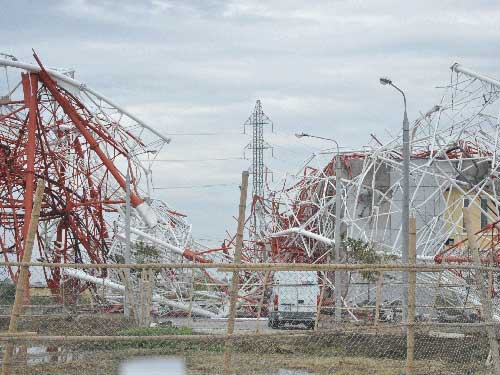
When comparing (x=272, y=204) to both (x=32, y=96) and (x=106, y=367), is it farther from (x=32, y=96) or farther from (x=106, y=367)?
(x=106, y=367)

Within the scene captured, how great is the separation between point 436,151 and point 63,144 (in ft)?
51.4

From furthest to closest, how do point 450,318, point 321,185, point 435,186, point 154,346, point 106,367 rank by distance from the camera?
point 321,185
point 435,186
point 450,318
point 154,346
point 106,367

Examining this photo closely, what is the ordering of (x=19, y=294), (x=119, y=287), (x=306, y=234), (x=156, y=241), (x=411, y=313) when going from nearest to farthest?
1. (x=19, y=294)
2. (x=411, y=313)
3. (x=119, y=287)
4. (x=156, y=241)
5. (x=306, y=234)

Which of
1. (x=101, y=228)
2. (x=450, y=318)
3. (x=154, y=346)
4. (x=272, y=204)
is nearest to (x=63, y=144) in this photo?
(x=101, y=228)

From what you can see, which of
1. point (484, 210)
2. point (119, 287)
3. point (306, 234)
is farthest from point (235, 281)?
point (306, 234)

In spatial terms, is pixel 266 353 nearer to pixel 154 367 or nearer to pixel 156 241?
pixel 154 367

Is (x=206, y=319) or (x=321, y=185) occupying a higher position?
(x=321, y=185)

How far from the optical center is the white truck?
28.9 meters

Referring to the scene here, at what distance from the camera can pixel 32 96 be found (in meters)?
34.6

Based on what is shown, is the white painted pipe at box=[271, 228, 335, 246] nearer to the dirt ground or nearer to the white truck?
the white truck

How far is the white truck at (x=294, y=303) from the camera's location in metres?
28.9

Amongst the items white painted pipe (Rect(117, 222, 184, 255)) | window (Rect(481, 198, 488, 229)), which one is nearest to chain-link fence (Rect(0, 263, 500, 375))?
white painted pipe (Rect(117, 222, 184, 255))

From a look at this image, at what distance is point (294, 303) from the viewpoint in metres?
31.1

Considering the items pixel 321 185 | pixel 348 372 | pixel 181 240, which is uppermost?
pixel 321 185
